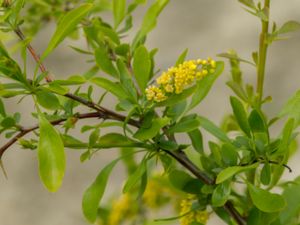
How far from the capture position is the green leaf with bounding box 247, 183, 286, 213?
61cm

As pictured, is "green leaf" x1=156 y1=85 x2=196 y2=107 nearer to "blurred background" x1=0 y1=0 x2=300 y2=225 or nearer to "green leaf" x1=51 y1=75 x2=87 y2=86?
"green leaf" x1=51 y1=75 x2=87 y2=86

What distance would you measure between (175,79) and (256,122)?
10 cm

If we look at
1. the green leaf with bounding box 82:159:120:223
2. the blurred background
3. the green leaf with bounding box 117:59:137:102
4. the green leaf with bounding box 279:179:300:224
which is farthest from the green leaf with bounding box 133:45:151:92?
the blurred background

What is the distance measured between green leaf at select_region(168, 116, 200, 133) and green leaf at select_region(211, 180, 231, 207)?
0.06 m

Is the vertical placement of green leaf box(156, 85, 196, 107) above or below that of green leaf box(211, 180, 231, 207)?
above

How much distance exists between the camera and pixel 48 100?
619 mm

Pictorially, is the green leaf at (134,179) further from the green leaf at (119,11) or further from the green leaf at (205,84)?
the green leaf at (119,11)

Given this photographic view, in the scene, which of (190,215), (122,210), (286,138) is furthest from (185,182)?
(122,210)

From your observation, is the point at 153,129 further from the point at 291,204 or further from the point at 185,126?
the point at 291,204

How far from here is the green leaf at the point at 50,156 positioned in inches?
22.7

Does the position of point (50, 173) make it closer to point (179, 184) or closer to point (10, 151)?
point (179, 184)

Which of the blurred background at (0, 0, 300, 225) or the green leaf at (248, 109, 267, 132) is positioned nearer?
the green leaf at (248, 109, 267, 132)

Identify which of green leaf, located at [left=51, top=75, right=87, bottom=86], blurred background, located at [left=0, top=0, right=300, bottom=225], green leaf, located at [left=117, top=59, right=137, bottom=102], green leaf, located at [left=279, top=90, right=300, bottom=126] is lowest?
blurred background, located at [left=0, top=0, right=300, bottom=225]

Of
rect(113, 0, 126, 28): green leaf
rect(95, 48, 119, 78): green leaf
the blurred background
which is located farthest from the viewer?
the blurred background
